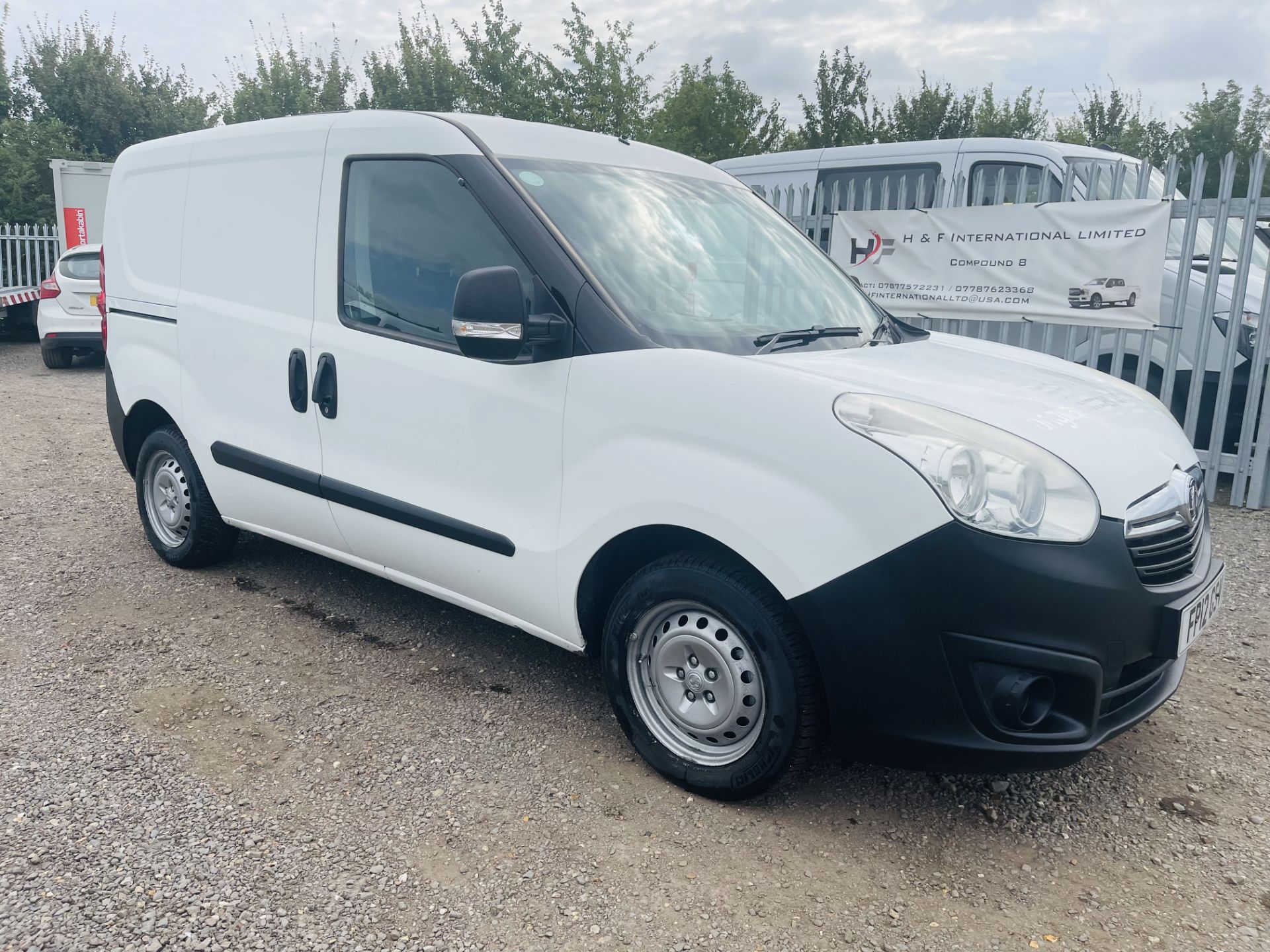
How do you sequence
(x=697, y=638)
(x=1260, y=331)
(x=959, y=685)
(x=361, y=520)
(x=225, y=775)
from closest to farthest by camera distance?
1. (x=959, y=685)
2. (x=697, y=638)
3. (x=225, y=775)
4. (x=361, y=520)
5. (x=1260, y=331)

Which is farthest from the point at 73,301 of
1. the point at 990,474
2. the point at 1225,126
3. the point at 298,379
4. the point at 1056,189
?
the point at 1225,126

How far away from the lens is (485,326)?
2.88 meters

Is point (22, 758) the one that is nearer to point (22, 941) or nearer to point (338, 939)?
point (22, 941)

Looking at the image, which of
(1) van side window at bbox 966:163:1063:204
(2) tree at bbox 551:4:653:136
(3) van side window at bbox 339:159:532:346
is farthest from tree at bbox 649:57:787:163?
(3) van side window at bbox 339:159:532:346

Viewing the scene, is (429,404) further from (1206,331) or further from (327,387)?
(1206,331)

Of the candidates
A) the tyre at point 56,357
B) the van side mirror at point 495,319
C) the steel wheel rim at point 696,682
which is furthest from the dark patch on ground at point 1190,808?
the tyre at point 56,357

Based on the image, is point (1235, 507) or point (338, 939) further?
point (1235, 507)

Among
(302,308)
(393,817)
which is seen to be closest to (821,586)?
(393,817)

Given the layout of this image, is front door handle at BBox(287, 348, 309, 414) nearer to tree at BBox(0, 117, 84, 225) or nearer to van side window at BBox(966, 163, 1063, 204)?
van side window at BBox(966, 163, 1063, 204)

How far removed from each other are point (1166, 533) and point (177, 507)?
419 centimetres

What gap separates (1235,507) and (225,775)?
6.28 m

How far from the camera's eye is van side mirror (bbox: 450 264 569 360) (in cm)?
284

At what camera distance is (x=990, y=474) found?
7.86ft

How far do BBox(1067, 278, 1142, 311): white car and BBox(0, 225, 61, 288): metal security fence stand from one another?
57.2 feet
